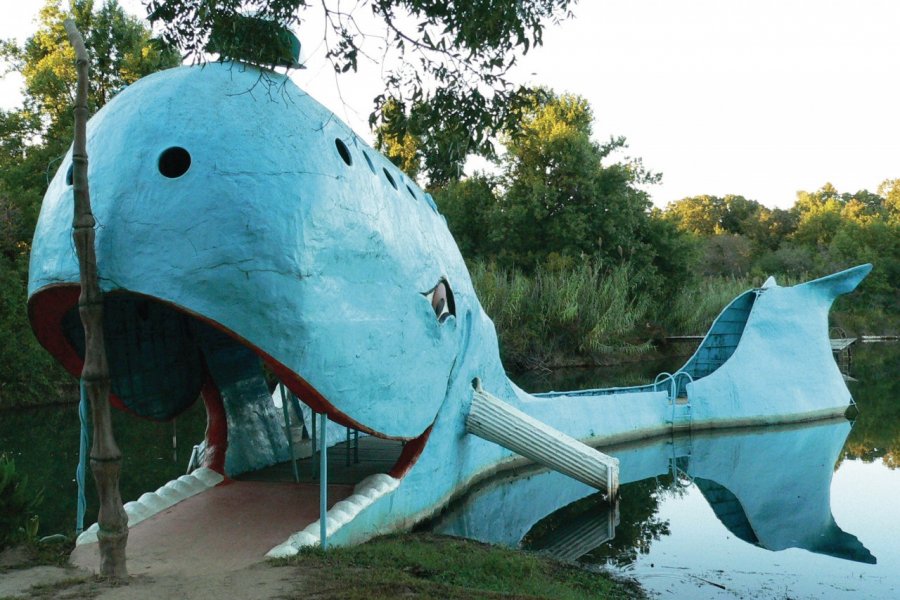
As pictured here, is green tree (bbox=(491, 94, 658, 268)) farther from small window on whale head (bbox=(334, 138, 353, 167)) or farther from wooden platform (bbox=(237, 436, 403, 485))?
small window on whale head (bbox=(334, 138, 353, 167))

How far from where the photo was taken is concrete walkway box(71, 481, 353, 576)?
6506 mm

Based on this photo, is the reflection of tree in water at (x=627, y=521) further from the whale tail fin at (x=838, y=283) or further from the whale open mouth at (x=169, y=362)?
the whale tail fin at (x=838, y=283)

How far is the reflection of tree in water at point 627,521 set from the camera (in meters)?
9.47

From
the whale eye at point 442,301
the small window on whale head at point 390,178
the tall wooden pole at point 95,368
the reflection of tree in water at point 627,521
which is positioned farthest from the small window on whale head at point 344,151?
the reflection of tree in water at point 627,521

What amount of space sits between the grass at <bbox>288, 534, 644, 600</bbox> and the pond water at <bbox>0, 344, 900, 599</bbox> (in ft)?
3.63

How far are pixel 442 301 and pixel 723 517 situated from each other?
5.29m

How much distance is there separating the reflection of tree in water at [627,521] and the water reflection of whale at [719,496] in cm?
5

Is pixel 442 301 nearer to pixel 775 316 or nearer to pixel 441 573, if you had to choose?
pixel 441 573

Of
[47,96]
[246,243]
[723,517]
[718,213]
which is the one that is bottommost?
[723,517]

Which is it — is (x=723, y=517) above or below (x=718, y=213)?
below

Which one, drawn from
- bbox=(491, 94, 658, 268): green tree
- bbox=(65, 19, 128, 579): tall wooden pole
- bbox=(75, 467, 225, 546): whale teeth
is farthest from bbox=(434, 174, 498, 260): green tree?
bbox=(65, 19, 128, 579): tall wooden pole

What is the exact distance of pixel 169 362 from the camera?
8664 millimetres

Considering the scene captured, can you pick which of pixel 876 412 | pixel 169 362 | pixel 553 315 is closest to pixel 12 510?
pixel 169 362

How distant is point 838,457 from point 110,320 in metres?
12.9
